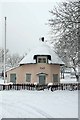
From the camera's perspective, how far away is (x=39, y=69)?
1518 inches

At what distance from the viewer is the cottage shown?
126 feet

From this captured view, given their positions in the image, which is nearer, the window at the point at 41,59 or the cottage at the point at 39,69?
the cottage at the point at 39,69

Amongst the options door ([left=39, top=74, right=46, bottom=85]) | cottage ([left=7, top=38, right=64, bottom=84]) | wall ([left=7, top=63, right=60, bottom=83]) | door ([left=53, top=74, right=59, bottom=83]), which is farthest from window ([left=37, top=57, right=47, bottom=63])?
door ([left=53, top=74, right=59, bottom=83])

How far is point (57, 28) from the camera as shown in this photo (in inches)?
976

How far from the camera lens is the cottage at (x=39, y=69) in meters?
38.5

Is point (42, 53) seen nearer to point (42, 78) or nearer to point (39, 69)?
point (39, 69)

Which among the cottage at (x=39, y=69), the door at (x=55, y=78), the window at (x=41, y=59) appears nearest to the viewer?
the cottage at (x=39, y=69)

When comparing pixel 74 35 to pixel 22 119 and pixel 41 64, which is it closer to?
pixel 22 119

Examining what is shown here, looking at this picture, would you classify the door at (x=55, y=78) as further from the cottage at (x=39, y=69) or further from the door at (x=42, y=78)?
the door at (x=42, y=78)

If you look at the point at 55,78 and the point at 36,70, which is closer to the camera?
the point at 36,70

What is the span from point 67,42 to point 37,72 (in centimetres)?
1457

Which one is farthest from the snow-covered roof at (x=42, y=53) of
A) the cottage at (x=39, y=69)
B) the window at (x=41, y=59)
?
the window at (x=41, y=59)

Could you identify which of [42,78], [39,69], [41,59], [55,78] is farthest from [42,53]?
[55,78]

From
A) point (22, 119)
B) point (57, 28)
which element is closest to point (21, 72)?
point (57, 28)
